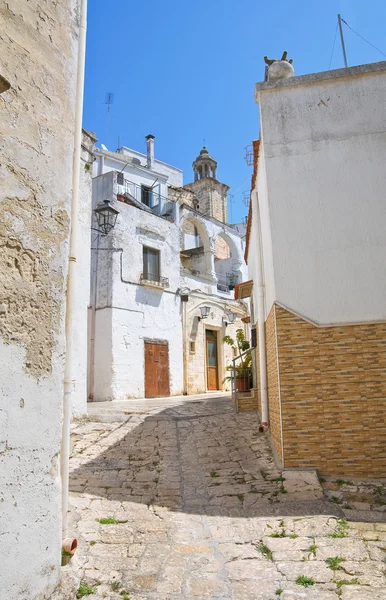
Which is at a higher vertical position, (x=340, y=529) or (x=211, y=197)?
(x=211, y=197)

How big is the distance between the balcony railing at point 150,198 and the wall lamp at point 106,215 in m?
4.13

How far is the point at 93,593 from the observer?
322cm

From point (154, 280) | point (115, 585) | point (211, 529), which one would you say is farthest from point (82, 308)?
point (154, 280)

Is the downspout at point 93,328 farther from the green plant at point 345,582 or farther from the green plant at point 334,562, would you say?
the green plant at point 345,582

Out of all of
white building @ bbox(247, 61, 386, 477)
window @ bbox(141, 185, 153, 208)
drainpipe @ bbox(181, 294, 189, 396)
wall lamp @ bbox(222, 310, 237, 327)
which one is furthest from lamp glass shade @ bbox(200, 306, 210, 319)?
white building @ bbox(247, 61, 386, 477)

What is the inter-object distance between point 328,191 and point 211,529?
472 centimetres

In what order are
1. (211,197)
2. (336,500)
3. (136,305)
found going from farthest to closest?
(211,197)
(136,305)
(336,500)

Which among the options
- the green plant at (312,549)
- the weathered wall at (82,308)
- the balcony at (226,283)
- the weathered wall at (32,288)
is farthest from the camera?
the balcony at (226,283)

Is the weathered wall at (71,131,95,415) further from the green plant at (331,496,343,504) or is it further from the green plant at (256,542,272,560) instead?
the green plant at (256,542,272,560)

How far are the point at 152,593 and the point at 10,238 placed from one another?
2.66 meters

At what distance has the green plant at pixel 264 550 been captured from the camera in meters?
3.90

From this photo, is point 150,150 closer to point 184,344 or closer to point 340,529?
point 184,344

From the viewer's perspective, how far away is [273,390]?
6.83 metres

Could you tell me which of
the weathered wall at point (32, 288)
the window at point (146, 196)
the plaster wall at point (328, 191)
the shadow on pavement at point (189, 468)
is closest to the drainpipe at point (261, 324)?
the shadow on pavement at point (189, 468)
